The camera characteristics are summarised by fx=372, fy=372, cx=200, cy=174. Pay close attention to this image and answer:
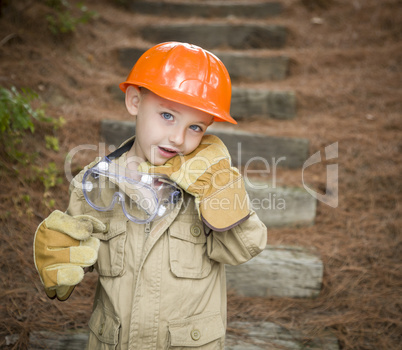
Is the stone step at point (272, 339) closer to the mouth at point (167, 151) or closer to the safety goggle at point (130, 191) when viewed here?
the safety goggle at point (130, 191)

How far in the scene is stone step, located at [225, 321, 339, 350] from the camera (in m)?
2.08

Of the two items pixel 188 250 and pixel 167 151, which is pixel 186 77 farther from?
pixel 188 250

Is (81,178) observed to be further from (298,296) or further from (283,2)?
(283,2)

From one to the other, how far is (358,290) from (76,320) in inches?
69.4

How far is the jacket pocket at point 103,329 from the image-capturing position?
1.50 m

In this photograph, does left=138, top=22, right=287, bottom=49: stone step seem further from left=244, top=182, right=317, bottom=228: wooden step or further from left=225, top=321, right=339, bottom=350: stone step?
left=225, top=321, right=339, bottom=350: stone step

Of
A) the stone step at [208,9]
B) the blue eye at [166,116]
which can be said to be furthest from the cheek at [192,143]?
the stone step at [208,9]

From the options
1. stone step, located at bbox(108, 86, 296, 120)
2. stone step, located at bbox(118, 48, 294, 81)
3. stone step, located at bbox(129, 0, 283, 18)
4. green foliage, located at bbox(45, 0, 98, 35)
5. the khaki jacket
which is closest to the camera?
the khaki jacket

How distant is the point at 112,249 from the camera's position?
5.14ft

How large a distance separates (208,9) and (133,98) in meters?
4.27

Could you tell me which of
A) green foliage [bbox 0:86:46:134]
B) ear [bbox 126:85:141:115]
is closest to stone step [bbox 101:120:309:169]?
green foliage [bbox 0:86:46:134]

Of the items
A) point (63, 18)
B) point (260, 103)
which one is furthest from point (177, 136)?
point (63, 18)

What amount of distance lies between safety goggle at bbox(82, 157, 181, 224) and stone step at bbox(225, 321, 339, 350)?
1.02 meters

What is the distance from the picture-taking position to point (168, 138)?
5.01ft
